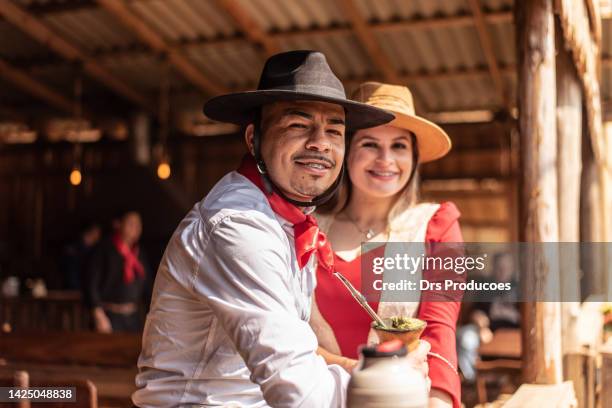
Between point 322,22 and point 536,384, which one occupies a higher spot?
point 322,22

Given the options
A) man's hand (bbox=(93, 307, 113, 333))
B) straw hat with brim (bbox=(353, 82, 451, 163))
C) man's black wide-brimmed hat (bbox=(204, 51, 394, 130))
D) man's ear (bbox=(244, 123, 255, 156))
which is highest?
straw hat with brim (bbox=(353, 82, 451, 163))

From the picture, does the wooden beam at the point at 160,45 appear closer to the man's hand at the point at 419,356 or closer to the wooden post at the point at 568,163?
the wooden post at the point at 568,163

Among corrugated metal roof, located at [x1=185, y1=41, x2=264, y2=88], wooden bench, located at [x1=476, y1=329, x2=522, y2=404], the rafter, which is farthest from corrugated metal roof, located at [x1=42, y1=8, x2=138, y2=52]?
wooden bench, located at [x1=476, y1=329, x2=522, y2=404]

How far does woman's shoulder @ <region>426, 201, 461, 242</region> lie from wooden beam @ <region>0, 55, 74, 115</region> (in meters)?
8.34

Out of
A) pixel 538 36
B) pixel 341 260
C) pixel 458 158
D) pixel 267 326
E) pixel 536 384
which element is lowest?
pixel 536 384

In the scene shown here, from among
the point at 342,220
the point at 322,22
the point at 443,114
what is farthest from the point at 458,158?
the point at 342,220

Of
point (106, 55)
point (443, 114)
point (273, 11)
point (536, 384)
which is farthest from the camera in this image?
point (443, 114)

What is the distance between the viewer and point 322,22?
8.41m

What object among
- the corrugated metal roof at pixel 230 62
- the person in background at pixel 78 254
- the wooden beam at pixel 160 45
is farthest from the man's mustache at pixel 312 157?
the person in background at pixel 78 254

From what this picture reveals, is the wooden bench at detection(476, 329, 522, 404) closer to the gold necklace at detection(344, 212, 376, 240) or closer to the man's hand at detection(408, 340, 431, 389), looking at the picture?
the gold necklace at detection(344, 212, 376, 240)

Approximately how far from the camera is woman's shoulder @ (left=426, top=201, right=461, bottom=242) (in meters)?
2.73

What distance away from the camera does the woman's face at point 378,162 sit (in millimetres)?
2820

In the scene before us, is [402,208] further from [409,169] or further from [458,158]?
[458,158]

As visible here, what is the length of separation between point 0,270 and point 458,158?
24.1 feet
